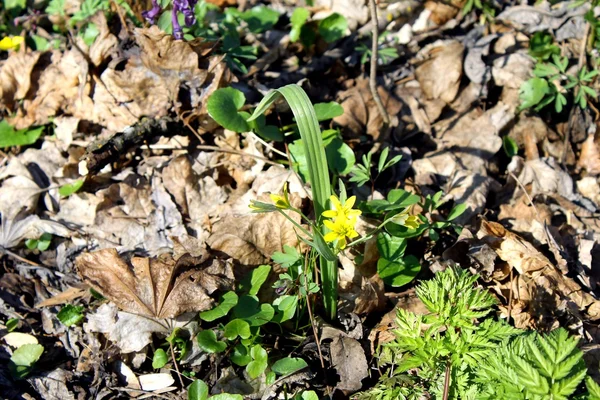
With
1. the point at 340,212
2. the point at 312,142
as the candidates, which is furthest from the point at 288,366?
the point at 312,142

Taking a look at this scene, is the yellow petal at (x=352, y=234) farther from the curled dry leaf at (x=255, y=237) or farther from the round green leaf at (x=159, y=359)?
the round green leaf at (x=159, y=359)


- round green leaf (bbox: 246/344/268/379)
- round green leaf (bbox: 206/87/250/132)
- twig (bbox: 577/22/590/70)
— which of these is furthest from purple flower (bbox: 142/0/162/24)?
twig (bbox: 577/22/590/70)

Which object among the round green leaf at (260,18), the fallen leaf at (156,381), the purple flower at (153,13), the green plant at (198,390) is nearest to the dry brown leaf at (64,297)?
the fallen leaf at (156,381)

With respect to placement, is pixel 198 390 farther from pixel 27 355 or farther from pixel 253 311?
pixel 27 355

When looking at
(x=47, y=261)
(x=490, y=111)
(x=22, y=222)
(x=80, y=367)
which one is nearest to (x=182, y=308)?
(x=80, y=367)

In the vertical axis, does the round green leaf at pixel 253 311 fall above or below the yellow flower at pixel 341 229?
below

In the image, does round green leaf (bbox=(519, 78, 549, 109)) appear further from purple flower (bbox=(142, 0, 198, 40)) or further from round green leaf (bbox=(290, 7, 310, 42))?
purple flower (bbox=(142, 0, 198, 40))
